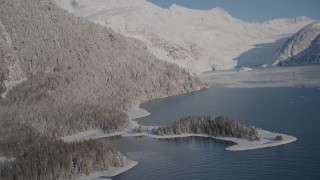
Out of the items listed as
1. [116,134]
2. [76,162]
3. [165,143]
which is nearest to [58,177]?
[76,162]

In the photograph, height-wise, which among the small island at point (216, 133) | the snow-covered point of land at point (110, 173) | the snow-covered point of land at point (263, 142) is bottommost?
the snow-covered point of land at point (110, 173)

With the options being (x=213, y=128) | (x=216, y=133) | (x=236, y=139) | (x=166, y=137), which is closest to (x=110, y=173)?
(x=166, y=137)

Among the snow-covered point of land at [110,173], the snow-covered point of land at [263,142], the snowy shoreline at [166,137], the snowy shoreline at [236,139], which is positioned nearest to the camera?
the snow-covered point of land at [110,173]

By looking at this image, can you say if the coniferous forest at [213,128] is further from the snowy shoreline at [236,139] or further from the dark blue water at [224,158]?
the dark blue water at [224,158]

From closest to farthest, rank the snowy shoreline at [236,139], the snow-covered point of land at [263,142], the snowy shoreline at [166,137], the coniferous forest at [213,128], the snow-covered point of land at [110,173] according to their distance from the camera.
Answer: the snow-covered point of land at [110,173] → the snowy shoreline at [166,137] → the snow-covered point of land at [263,142] → the snowy shoreline at [236,139] → the coniferous forest at [213,128]

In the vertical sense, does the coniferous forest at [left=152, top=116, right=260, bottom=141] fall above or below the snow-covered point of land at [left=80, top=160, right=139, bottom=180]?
above

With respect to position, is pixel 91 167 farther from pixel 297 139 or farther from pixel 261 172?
pixel 297 139

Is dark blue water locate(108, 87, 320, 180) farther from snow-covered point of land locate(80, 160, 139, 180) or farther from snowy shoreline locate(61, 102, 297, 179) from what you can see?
snowy shoreline locate(61, 102, 297, 179)

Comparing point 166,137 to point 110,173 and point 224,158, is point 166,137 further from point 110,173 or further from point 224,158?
point 110,173

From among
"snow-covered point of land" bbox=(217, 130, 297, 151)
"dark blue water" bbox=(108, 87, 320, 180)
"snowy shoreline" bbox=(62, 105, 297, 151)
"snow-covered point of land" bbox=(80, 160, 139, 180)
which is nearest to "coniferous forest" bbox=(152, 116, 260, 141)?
"snowy shoreline" bbox=(62, 105, 297, 151)

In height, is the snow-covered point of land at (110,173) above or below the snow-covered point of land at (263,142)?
below

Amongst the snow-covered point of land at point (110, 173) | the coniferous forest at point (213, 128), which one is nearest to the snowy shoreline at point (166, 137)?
the snow-covered point of land at point (110, 173)
